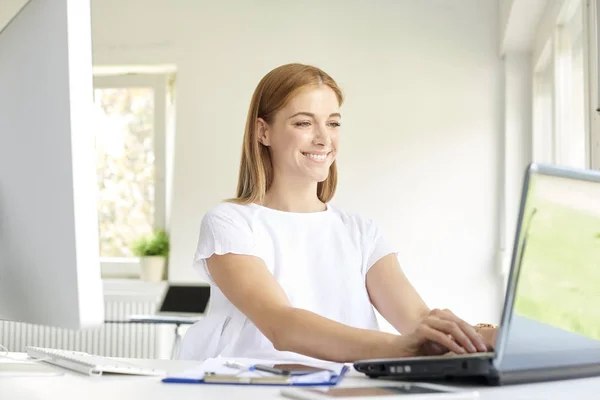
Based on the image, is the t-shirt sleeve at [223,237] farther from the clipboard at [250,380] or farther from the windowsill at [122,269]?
the windowsill at [122,269]

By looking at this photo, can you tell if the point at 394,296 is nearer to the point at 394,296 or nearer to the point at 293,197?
the point at 394,296

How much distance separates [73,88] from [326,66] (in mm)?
4468

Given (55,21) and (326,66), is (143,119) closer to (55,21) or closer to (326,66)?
(326,66)

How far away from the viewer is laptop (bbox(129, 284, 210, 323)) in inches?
180

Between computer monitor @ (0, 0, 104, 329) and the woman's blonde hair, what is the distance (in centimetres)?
79

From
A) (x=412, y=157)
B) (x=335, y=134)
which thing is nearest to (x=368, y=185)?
(x=412, y=157)

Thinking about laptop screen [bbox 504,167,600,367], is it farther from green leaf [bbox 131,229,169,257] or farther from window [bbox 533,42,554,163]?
green leaf [bbox 131,229,169,257]

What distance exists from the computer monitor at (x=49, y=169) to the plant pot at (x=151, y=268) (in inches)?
174

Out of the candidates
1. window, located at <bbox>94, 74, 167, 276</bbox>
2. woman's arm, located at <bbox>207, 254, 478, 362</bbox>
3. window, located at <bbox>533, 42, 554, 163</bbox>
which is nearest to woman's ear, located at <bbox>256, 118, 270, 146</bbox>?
woman's arm, located at <bbox>207, 254, 478, 362</bbox>

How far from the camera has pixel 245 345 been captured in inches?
68.9

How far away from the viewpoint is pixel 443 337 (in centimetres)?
123

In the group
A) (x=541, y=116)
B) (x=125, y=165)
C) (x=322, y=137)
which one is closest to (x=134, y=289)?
(x=125, y=165)

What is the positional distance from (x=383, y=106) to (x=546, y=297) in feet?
14.2

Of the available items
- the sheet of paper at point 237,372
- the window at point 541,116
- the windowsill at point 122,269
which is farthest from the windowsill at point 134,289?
the sheet of paper at point 237,372
